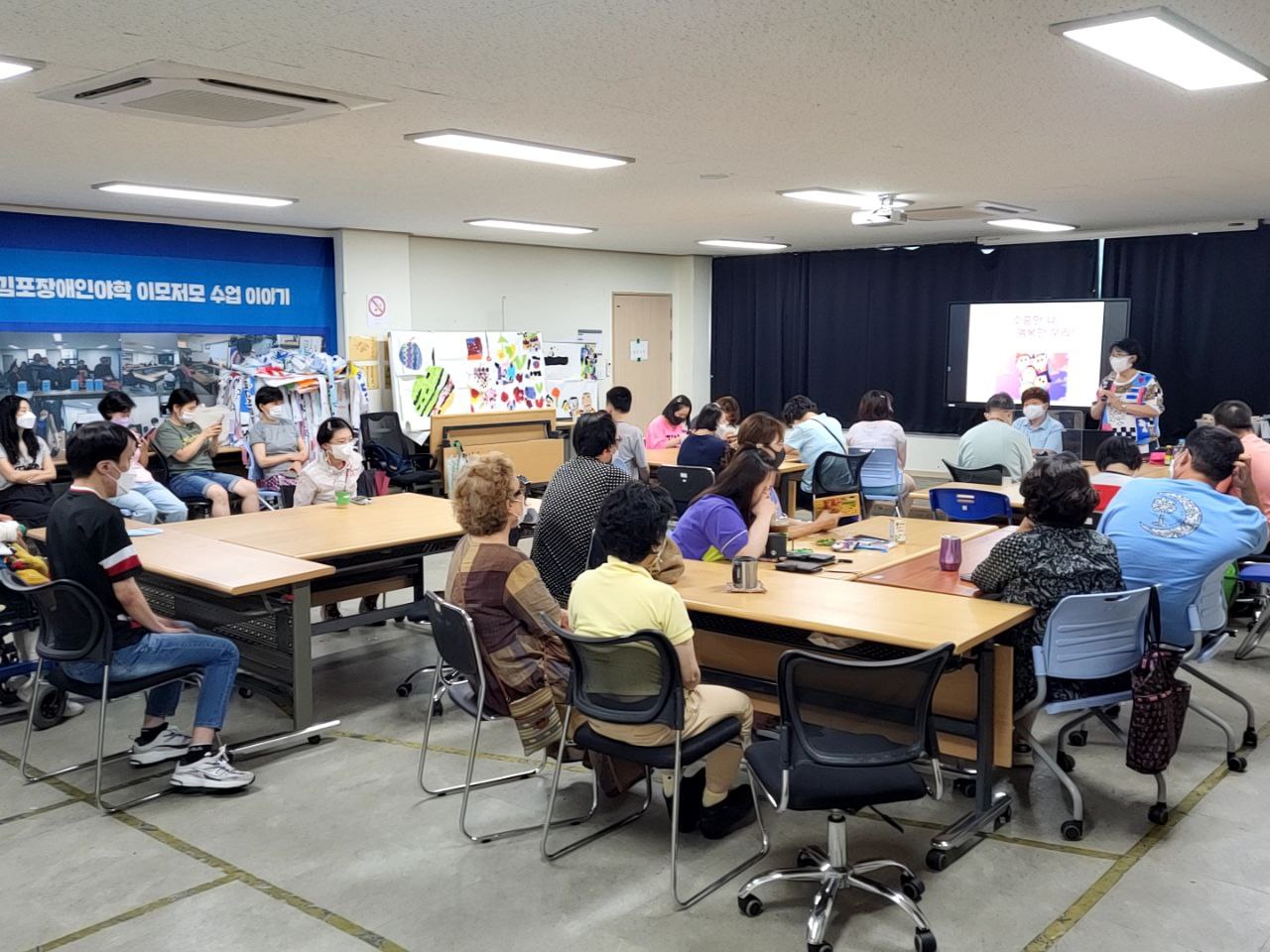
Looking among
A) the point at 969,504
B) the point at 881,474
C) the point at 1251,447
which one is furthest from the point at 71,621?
the point at 1251,447

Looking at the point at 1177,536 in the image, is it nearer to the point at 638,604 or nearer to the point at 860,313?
the point at 638,604

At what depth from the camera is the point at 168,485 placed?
752cm

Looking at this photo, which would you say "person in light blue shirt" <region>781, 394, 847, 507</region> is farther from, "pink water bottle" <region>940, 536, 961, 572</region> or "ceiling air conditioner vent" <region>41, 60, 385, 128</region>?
"ceiling air conditioner vent" <region>41, 60, 385, 128</region>

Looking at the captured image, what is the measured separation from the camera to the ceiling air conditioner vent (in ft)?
12.5

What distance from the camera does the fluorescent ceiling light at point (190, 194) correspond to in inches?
273

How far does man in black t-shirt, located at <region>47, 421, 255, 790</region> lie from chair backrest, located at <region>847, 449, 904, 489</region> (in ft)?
15.9

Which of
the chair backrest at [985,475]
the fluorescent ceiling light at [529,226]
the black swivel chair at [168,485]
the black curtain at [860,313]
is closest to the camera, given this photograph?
the chair backrest at [985,475]

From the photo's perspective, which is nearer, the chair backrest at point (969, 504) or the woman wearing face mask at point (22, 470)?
the chair backrest at point (969, 504)

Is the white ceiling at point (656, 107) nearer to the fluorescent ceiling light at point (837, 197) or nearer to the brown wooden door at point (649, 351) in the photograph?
the fluorescent ceiling light at point (837, 197)

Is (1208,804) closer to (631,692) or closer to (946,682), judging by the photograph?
(946,682)

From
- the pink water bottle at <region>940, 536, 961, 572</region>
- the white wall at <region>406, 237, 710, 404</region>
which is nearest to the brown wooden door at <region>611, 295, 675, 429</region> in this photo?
the white wall at <region>406, 237, 710, 404</region>

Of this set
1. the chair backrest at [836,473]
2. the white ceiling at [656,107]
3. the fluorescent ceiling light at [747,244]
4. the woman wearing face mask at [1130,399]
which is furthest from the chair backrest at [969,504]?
the fluorescent ceiling light at [747,244]

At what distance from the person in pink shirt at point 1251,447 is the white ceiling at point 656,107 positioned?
4.65 ft

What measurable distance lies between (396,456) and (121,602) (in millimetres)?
5796
